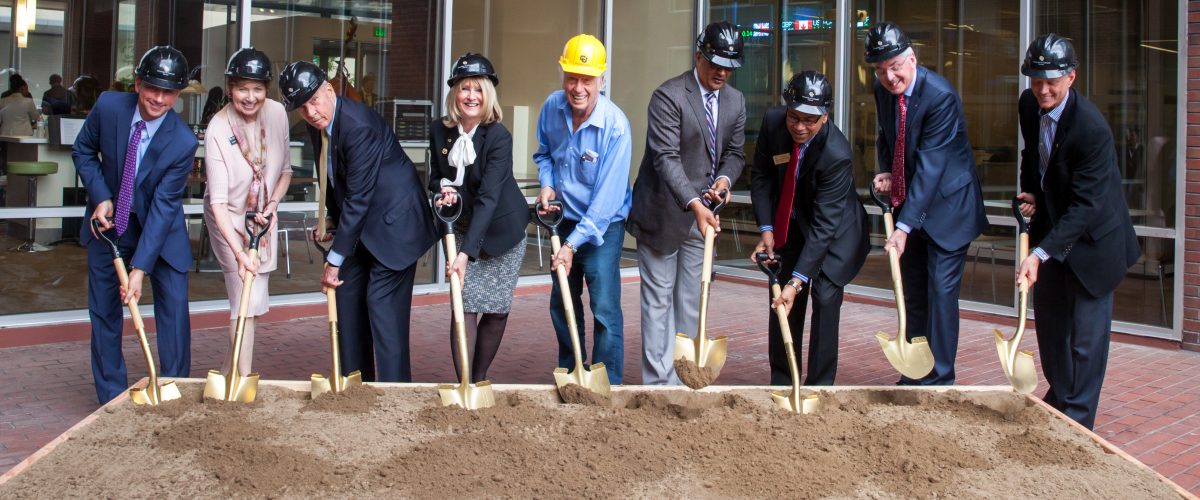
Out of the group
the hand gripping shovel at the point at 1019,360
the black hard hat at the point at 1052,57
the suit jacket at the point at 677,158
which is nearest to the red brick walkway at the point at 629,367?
the hand gripping shovel at the point at 1019,360

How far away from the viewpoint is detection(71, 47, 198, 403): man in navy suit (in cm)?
499

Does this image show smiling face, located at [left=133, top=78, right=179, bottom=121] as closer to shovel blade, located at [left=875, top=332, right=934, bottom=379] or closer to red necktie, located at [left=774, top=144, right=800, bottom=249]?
red necktie, located at [left=774, top=144, right=800, bottom=249]

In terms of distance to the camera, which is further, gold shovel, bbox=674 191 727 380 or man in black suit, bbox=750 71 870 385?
man in black suit, bbox=750 71 870 385

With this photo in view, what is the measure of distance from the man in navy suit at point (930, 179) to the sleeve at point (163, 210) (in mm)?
3161

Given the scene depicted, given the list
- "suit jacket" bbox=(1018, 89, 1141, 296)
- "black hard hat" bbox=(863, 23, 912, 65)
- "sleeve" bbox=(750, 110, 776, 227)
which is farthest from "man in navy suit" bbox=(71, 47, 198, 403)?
"suit jacket" bbox=(1018, 89, 1141, 296)

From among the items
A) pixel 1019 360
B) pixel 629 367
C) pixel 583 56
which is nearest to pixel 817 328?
pixel 1019 360

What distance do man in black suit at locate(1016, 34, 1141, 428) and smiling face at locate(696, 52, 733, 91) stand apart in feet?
4.23

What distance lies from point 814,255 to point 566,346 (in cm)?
126

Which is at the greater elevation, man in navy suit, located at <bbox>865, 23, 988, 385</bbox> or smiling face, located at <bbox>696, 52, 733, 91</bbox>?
smiling face, located at <bbox>696, 52, 733, 91</bbox>

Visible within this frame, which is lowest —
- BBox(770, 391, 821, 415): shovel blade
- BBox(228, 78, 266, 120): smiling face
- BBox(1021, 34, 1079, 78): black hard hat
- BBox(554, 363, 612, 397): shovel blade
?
BBox(770, 391, 821, 415): shovel blade

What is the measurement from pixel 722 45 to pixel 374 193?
1634 mm

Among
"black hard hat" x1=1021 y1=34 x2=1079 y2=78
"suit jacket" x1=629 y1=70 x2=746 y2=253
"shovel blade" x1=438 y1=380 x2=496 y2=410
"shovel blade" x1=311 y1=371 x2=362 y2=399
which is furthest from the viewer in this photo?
"suit jacket" x1=629 y1=70 x2=746 y2=253

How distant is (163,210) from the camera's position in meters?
5.07

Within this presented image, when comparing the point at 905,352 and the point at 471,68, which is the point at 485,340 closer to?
the point at 471,68
